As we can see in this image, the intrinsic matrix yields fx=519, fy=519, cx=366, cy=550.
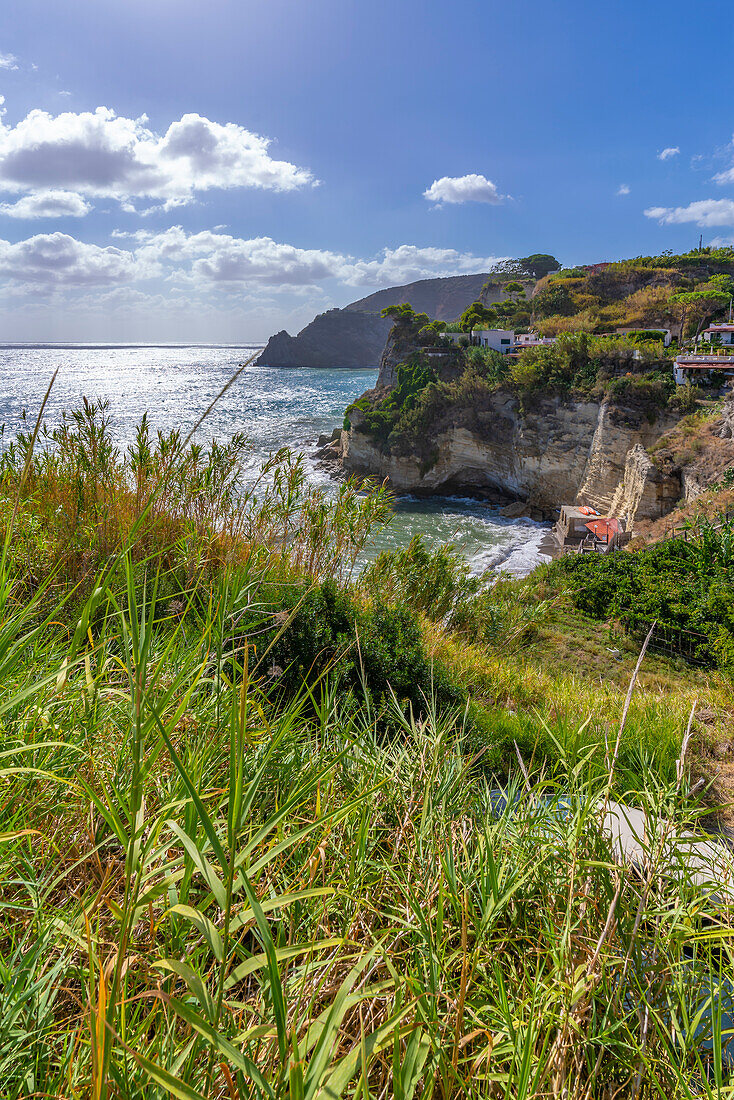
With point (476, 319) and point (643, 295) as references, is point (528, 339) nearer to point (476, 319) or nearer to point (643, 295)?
point (476, 319)

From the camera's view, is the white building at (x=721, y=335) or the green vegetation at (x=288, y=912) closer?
the green vegetation at (x=288, y=912)

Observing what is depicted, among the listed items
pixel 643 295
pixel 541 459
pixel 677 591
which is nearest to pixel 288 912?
pixel 677 591

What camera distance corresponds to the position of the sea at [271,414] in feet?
72.3

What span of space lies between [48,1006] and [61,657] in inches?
38.8

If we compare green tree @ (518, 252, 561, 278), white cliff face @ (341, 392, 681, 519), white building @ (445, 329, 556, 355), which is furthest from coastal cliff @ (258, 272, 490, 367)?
white cliff face @ (341, 392, 681, 519)

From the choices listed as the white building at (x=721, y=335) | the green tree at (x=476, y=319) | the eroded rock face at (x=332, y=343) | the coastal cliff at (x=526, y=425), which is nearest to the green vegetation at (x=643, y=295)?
the white building at (x=721, y=335)

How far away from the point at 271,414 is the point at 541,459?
3566 centimetres

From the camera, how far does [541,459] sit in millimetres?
25688

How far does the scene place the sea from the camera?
867 inches

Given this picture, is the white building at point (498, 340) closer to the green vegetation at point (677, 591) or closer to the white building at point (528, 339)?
the white building at point (528, 339)

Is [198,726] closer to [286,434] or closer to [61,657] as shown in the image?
[61,657]

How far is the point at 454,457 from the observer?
29.9 meters

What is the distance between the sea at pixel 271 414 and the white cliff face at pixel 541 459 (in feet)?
4.95

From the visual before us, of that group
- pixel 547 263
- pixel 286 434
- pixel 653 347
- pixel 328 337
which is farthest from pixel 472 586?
pixel 328 337
